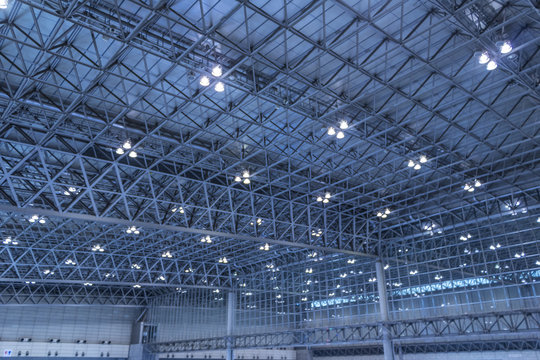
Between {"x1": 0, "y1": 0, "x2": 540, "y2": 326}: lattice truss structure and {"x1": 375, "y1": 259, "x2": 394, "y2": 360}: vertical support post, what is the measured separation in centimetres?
94

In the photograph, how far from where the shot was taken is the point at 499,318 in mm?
35406

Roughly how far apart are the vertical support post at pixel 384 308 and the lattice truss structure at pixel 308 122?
94 centimetres

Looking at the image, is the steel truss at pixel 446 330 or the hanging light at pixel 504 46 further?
the steel truss at pixel 446 330

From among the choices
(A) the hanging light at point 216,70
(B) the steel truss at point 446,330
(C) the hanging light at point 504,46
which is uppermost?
(A) the hanging light at point 216,70

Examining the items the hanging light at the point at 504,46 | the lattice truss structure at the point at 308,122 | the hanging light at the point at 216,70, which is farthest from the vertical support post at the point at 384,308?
the hanging light at the point at 216,70

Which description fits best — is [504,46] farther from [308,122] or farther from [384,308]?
[384,308]

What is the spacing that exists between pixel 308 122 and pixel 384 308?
2499cm

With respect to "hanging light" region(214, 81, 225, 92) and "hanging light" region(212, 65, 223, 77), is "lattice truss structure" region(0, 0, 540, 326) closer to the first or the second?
"hanging light" region(214, 81, 225, 92)

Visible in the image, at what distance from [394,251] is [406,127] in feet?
68.7

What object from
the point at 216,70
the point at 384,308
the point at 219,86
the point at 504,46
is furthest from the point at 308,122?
the point at 384,308

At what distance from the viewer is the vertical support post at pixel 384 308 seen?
1634 inches

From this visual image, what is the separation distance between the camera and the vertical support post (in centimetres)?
4150

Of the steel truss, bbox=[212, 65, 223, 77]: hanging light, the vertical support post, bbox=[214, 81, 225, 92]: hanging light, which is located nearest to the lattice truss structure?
bbox=[214, 81, 225, 92]: hanging light

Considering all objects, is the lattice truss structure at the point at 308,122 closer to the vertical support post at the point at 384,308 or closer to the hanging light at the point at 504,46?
the hanging light at the point at 504,46
